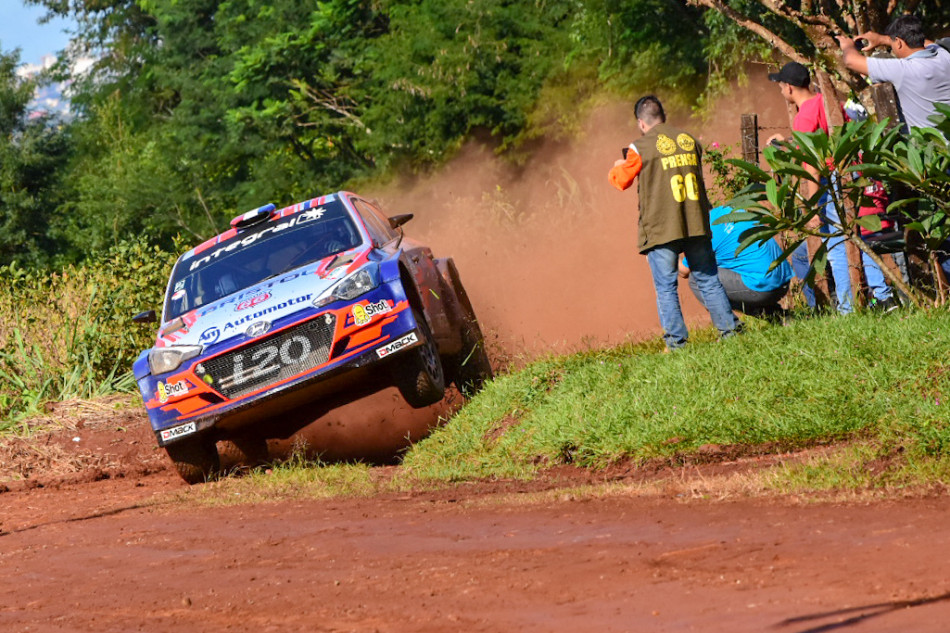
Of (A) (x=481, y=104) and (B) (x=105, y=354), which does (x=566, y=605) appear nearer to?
(B) (x=105, y=354)

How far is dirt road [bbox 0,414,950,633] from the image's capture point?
434cm

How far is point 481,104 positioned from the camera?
26.1 meters

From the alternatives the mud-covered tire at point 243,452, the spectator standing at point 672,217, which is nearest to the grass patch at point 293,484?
the mud-covered tire at point 243,452

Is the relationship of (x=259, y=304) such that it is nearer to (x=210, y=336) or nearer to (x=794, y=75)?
(x=210, y=336)

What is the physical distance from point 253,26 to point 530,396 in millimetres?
24969

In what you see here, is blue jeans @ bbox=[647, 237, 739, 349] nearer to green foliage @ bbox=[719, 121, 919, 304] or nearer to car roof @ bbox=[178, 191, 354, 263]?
green foliage @ bbox=[719, 121, 919, 304]

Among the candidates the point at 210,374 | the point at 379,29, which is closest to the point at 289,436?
the point at 210,374

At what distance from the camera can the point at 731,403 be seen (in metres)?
7.93

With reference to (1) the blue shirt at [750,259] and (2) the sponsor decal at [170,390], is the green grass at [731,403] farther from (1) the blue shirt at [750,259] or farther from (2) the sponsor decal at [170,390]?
(2) the sponsor decal at [170,390]

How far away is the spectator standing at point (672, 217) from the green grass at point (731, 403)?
0.34 m

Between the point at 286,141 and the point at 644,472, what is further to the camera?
the point at 286,141

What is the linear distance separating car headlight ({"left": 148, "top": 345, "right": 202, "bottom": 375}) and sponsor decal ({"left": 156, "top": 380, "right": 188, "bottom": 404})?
104 mm

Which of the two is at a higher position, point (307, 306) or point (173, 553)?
point (307, 306)

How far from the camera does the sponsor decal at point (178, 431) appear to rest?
9625 mm
